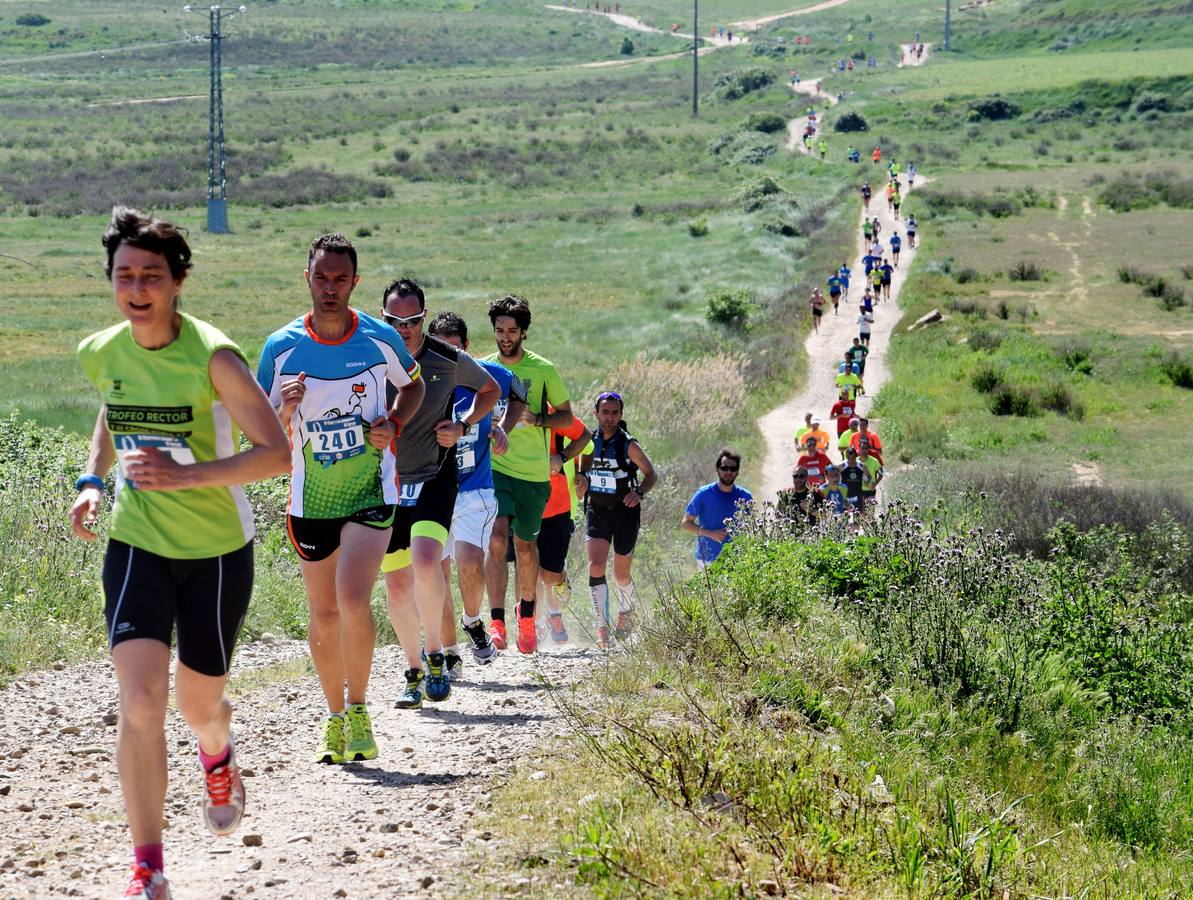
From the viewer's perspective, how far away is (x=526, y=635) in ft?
29.4

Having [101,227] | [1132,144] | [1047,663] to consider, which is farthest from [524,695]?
[1132,144]

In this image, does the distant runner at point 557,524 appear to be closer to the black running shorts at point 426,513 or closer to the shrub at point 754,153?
the black running shorts at point 426,513

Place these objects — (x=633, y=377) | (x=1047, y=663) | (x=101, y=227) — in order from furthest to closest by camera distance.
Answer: (x=101, y=227), (x=633, y=377), (x=1047, y=663)

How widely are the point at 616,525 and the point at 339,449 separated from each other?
4463mm

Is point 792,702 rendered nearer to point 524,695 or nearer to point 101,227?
point 524,695

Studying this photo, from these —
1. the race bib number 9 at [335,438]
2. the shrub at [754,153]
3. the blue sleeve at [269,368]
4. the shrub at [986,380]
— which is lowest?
the shrub at [986,380]

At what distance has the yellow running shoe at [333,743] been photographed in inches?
233

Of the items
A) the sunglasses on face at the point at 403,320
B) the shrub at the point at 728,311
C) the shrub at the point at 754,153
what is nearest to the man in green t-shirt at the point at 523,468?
the sunglasses on face at the point at 403,320

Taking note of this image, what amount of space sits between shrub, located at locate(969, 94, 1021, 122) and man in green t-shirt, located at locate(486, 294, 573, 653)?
96.3m

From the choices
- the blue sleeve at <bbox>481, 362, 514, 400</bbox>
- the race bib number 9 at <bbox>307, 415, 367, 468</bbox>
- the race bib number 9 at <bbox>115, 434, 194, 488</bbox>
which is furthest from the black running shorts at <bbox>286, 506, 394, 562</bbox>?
the blue sleeve at <bbox>481, 362, 514, 400</bbox>

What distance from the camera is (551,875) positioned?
4.33m

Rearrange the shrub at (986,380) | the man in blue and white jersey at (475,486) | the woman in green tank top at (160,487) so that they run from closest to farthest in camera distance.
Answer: the woman in green tank top at (160,487) → the man in blue and white jersey at (475,486) → the shrub at (986,380)

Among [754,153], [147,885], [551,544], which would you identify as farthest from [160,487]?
[754,153]

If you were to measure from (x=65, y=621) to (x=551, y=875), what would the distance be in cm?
525
